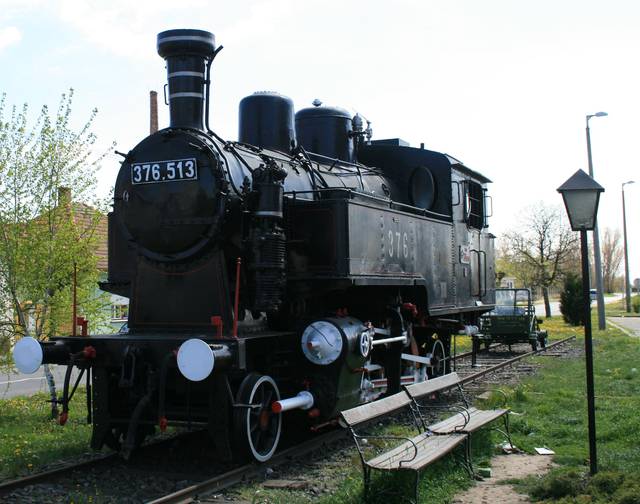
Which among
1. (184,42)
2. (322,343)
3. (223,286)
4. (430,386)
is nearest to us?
(223,286)

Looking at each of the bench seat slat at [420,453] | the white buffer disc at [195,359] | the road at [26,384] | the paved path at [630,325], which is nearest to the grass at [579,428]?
the bench seat slat at [420,453]

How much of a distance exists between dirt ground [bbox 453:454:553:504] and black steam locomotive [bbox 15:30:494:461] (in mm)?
1738

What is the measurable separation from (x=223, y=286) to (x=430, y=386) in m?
2.56

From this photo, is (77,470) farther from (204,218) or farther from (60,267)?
(60,267)

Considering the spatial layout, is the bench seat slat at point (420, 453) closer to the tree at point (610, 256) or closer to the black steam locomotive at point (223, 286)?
the black steam locomotive at point (223, 286)

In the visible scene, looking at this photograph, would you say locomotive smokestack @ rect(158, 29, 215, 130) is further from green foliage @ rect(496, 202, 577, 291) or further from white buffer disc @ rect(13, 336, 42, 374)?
green foliage @ rect(496, 202, 577, 291)

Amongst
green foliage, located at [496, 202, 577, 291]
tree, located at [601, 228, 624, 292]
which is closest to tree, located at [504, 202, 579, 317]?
green foliage, located at [496, 202, 577, 291]

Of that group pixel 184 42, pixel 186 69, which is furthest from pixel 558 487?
pixel 184 42

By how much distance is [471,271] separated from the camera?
12328mm

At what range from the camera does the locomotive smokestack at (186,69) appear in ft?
25.2

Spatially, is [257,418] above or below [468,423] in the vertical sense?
above

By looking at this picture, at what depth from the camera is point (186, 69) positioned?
25.4 feet

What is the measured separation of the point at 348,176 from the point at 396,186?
155cm

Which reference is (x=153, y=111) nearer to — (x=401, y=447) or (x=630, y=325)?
(x=401, y=447)
